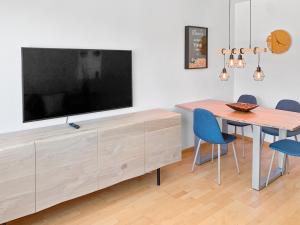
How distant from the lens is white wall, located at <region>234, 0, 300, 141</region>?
4.00 metres

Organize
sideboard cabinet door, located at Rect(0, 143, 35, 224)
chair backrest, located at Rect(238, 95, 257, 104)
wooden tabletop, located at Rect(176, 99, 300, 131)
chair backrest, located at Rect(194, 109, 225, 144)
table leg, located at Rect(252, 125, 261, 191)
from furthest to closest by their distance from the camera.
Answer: chair backrest, located at Rect(238, 95, 257, 104), chair backrest, located at Rect(194, 109, 225, 144), table leg, located at Rect(252, 125, 261, 191), wooden tabletop, located at Rect(176, 99, 300, 131), sideboard cabinet door, located at Rect(0, 143, 35, 224)

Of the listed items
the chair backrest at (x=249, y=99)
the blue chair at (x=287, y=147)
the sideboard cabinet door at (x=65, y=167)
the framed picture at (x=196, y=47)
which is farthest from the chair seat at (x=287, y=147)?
the sideboard cabinet door at (x=65, y=167)

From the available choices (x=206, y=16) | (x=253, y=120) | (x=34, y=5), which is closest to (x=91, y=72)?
(x=34, y=5)

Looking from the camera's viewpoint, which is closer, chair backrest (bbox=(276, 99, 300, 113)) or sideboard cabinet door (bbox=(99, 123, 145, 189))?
sideboard cabinet door (bbox=(99, 123, 145, 189))

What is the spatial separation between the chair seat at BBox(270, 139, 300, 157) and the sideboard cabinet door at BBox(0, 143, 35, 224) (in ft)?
7.90

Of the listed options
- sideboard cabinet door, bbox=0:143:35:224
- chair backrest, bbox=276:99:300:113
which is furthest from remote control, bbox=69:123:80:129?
chair backrest, bbox=276:99:300:113

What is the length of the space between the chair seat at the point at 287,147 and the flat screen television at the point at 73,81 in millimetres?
1722

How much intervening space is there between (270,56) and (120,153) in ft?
9.85

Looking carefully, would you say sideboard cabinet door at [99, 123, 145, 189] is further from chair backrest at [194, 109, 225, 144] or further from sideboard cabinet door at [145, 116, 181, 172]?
chair backrest at [194, 109, 225, 144]

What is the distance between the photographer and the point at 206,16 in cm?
416

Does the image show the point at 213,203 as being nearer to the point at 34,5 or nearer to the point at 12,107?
the point at 12,107

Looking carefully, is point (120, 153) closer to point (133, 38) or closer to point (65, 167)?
point (65, 167)

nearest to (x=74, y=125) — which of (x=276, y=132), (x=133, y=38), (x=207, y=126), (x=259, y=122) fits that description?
(x=133, y=38)

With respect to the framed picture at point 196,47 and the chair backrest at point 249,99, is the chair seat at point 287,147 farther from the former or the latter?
the framed picture at point 196,47
